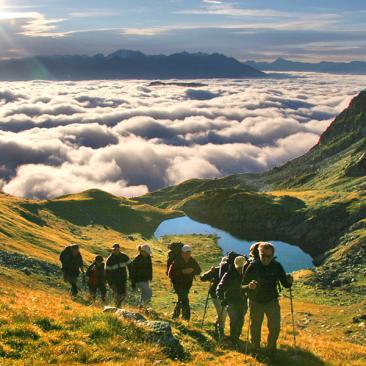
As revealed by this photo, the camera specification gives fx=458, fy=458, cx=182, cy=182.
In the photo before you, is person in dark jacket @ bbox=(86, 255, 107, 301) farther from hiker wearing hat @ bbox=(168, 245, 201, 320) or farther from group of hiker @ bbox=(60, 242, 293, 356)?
hiker wearing hat @ bbox=(168, 245, 201, 320)

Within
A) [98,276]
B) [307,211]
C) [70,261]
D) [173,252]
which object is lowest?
[307,211]

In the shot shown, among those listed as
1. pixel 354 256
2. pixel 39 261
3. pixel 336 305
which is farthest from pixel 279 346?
pixel 354 256

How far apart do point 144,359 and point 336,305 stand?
4556 centimetres

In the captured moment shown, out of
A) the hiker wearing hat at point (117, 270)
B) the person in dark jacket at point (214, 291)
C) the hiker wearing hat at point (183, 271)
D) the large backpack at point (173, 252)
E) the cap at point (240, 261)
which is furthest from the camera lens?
the hiker wearing hat at point (117, 270)

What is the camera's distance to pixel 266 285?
14883 millimetres

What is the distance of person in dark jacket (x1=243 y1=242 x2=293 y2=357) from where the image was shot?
14516mm

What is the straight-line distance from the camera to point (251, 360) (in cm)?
1512

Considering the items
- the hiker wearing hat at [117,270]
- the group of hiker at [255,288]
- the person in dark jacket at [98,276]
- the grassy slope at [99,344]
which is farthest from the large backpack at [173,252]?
the person in dark jacket at [98,276]

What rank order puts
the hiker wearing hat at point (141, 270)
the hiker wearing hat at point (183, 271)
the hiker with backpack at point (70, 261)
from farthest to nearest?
1. the hiker with backpack at point (70, 261)
2. the hiker wearing hat at point (141, 270)
3. the hiker wearing hat at point (183, 271)

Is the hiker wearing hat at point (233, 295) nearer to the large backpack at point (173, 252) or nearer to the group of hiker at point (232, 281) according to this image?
the group of hiker at point (232, 281)

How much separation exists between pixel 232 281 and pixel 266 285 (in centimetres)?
240

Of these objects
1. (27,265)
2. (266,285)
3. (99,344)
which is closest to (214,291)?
(266,285)

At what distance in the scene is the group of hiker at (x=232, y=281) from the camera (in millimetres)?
14795

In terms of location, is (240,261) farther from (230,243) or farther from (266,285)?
(230,243)
